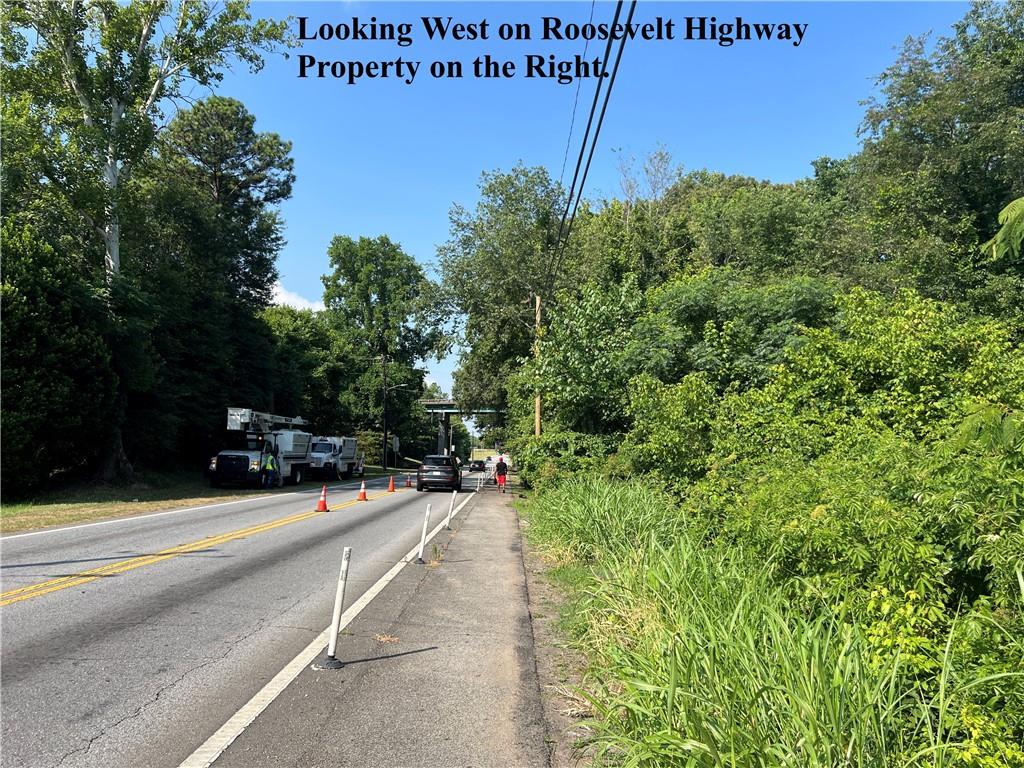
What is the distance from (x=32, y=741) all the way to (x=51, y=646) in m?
2.06

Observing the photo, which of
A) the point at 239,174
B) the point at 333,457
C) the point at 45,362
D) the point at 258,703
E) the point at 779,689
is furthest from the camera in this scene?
the point at 239,174

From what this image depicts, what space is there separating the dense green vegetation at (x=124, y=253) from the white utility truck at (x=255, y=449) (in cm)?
272

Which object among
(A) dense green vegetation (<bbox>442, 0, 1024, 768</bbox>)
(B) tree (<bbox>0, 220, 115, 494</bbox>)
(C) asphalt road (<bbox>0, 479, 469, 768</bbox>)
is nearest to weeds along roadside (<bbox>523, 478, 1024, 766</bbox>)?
(A) dense green vegetation (<bbox>442, 0, 1024, 768</bbox>)

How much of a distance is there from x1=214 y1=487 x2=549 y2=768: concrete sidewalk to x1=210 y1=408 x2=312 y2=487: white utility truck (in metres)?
22.6

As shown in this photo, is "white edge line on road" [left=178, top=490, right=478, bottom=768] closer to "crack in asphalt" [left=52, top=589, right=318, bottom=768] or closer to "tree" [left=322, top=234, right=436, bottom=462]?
"crack in asphalt" [left=52, top=589, right=318, bottom=768]

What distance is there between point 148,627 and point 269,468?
24.2m

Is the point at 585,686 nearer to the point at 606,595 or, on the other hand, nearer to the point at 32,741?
the point at 606,595

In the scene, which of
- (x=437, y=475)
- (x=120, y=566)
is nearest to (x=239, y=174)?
(x=437, y=475)

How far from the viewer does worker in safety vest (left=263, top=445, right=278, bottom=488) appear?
28.9 meters

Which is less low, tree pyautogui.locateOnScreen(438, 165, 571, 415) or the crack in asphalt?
tree pyautogui.locateOnScreen(438, 165, 571, 415)

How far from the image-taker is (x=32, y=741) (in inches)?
151

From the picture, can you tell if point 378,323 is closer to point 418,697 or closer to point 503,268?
point 503,268

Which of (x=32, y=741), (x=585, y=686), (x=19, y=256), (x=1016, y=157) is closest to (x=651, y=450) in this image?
(x=585, y=686)

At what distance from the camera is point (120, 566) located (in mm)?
9234
